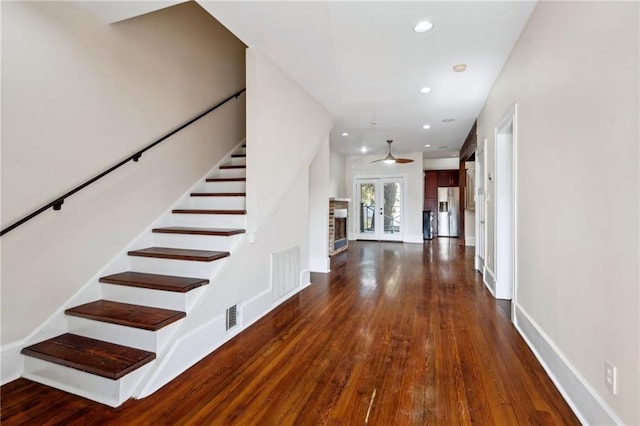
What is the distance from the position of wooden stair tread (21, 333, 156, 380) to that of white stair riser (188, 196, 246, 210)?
1546mm

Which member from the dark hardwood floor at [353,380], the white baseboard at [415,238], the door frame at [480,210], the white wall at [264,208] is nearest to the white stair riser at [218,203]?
the white wall at [264,208]

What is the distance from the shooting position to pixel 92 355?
1.87 metres

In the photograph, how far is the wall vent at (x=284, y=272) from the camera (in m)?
3.31

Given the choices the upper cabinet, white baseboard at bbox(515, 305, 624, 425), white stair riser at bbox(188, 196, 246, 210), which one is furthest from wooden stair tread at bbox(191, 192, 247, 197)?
the upper cabinet

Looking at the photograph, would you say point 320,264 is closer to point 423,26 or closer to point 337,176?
point 423,26

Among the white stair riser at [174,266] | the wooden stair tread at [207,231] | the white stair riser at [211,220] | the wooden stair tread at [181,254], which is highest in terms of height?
the white stair riser at [211,220]

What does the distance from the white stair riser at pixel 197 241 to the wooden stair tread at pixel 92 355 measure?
93cm

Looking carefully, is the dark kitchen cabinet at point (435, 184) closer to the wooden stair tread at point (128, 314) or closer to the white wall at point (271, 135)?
the white wall at point (271, 135)

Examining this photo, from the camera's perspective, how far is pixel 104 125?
2379 millimetres

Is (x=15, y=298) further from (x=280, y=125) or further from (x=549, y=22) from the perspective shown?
(x=549, y=22)

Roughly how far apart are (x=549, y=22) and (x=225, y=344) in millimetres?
3255

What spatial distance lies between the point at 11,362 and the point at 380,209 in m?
8.51

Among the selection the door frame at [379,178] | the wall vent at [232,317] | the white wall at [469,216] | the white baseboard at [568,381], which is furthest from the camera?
the door frame at [379,178]

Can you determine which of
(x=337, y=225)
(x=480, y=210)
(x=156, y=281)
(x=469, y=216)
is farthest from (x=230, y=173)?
(x=469, y=216)
